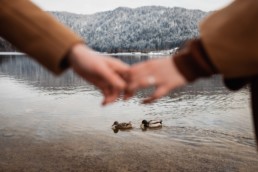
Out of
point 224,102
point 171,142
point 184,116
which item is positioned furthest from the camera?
point 224,102

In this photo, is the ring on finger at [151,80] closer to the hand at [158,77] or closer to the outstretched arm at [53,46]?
the hand at [158,77]

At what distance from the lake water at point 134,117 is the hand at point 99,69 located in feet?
76.1

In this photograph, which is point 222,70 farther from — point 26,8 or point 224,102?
point 224,102

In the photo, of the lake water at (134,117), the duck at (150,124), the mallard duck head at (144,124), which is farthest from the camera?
the mallard duck head at (144,124)

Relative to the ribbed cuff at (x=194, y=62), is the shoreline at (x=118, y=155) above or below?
below

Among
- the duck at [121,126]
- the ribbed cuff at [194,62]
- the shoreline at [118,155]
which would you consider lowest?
the shoreline at [118,155]

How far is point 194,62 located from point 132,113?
37.1m

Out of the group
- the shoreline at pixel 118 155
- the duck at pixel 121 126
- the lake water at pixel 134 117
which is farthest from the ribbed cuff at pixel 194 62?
the duck at pixel 121 126

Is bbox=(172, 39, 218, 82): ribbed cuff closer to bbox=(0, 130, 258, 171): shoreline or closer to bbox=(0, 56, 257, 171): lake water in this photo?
bbox=(0, 130, 258, 171): shoreline

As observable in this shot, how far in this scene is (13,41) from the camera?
1.97 m

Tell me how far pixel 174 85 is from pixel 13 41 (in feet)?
3.11

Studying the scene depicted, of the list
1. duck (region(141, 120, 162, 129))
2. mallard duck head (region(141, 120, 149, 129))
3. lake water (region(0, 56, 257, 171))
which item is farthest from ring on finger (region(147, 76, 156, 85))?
mallard duck head (region(141, 120, 149, 129))

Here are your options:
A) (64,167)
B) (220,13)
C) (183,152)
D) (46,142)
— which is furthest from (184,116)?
(220,13)

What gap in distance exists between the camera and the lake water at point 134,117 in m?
28.3
